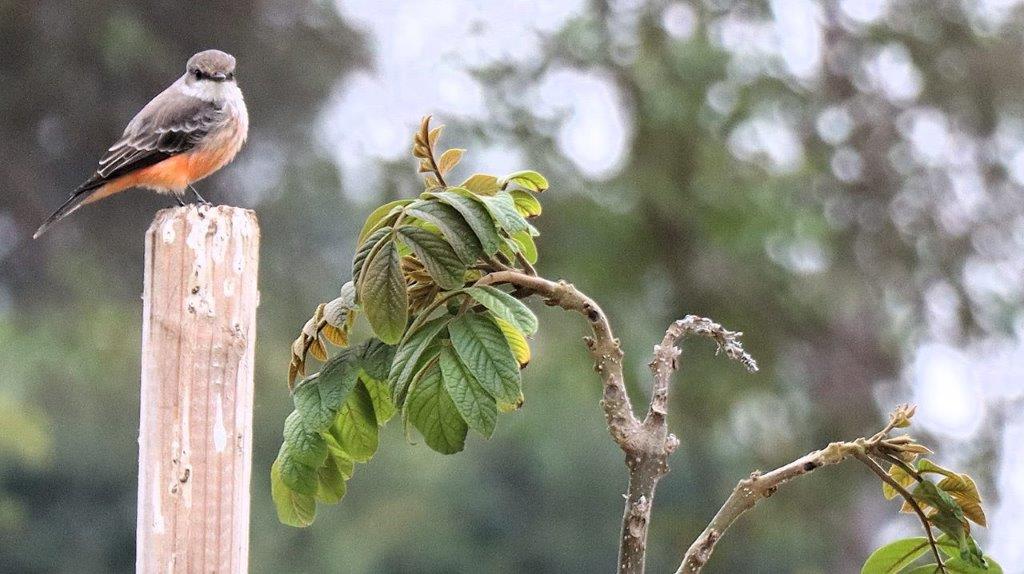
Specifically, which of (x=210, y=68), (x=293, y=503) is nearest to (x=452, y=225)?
(x=293, y=503)

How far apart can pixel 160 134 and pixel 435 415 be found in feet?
Answer: 5.78

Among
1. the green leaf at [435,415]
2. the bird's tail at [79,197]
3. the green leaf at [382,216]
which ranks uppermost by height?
the bird's tail at [79,197]

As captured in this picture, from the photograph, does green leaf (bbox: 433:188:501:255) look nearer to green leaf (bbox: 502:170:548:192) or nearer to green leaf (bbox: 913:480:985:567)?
green leaf (bbox: 502:170:548:192)

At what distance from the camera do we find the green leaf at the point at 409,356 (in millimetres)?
1516

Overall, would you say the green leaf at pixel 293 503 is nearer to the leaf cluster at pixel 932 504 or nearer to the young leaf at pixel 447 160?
the young leaf at pixel 447 160

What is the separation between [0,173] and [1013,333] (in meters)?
5.18

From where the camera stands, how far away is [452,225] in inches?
59.6

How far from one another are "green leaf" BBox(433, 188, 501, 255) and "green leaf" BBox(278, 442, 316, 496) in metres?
0.34

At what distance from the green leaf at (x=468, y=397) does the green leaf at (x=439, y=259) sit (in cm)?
8

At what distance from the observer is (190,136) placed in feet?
10.1

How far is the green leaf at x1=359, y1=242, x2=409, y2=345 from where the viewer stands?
1.51m

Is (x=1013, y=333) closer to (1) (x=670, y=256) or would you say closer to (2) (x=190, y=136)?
(1) (x=670, y=256)

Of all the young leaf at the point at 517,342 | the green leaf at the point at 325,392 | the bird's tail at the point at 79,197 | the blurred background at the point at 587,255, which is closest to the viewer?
the green leaf at the point at 325,392

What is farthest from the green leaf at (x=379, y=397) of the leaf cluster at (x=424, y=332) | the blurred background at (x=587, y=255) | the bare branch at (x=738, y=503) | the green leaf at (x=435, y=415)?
the blurred background at (x=587, y=255)
